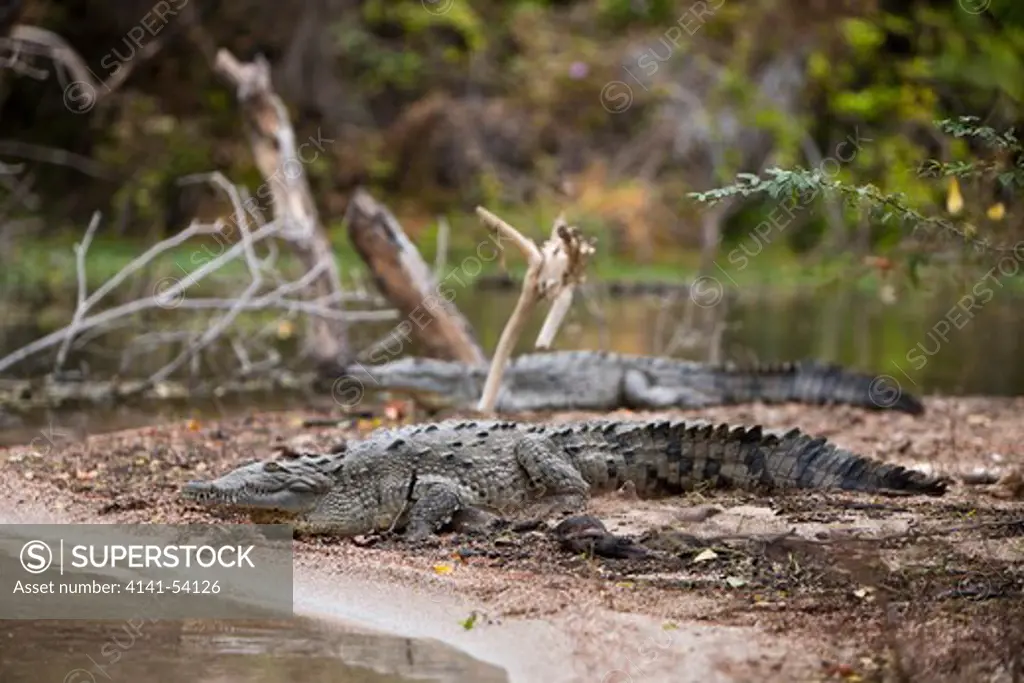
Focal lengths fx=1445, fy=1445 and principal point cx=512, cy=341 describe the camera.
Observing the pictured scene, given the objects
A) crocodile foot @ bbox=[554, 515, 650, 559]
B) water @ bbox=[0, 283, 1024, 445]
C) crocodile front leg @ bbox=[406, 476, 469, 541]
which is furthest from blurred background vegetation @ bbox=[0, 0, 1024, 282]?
crocodile foot @ bbox=[554, 515, 650, 559]

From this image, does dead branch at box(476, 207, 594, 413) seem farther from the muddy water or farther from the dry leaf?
the muddy water

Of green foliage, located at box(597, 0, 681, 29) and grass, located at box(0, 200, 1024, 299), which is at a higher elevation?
green foliage, located at box(597, 0, 681, 29)

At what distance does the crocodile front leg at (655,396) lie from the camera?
36.1ft

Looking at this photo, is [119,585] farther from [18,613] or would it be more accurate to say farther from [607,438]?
[607,438]

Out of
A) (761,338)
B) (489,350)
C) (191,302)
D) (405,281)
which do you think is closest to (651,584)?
(191,302)

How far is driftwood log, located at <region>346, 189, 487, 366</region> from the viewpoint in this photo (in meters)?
11.5

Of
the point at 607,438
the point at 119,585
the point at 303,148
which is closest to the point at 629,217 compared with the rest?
the point at 303,148

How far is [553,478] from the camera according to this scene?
6.56 meters

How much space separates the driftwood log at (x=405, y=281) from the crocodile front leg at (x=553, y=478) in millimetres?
4890

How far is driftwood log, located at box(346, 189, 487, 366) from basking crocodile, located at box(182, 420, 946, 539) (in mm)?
4696

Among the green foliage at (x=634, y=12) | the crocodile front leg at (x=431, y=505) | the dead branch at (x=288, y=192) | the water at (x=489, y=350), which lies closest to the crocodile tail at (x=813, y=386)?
the water at (x=489, y=350)

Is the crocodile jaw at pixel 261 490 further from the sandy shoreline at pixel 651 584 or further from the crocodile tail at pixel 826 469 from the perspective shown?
the crocodile tail at pixel 826 469

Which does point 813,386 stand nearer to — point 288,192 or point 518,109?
point 288,192

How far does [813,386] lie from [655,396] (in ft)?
3.93
